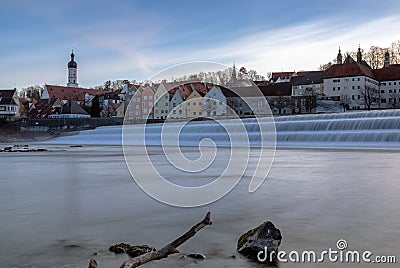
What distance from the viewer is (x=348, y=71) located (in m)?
71.7

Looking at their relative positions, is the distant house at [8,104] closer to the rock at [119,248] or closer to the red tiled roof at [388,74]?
the red tiled roof at [388,74]

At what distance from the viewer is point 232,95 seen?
246ft

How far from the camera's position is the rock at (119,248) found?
380 centimetres

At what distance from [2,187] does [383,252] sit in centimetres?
763

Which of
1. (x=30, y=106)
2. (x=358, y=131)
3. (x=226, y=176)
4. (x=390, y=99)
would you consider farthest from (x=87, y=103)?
(x=226, y=176)

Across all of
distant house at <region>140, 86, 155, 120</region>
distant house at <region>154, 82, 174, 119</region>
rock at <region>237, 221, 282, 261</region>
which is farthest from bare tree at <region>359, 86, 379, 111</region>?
rock at <region>237, 221, 282, 261</region>

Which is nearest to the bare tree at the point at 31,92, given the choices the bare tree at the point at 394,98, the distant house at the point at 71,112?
the distant house at the point at 71,112

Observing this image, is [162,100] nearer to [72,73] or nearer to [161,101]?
[161,101]

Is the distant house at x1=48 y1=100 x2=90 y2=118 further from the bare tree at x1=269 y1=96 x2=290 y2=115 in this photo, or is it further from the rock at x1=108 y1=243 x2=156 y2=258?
the rock at x1=108 y1=243 x2=156 y2=258

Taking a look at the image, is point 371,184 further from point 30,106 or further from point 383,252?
point 30,106

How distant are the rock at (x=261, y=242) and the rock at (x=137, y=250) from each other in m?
0.81

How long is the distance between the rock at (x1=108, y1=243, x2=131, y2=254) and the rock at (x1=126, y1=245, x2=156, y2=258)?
46 millimetres

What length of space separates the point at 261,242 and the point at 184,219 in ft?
5.80

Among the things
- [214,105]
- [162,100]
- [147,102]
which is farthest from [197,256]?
[162,100]
